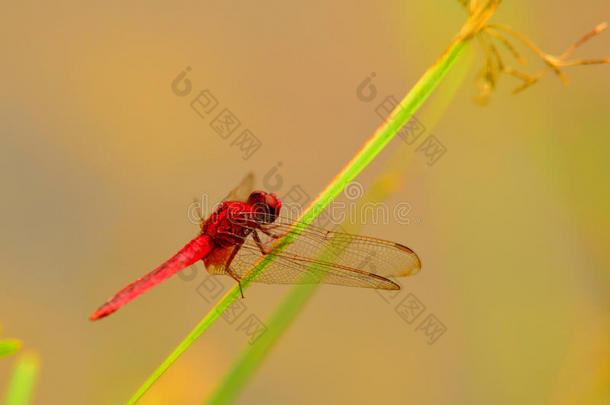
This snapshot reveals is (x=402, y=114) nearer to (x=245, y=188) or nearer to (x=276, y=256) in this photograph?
(x=276, y=256)

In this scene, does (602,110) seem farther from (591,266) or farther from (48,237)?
(48,237)

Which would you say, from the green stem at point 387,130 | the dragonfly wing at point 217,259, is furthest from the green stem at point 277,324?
the dragonfly wing at point 217,259

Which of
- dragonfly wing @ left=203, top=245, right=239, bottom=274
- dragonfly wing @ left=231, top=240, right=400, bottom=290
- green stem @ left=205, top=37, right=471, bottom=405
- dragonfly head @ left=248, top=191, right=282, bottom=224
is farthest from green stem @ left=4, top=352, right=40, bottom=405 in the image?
dragonfly head @ left=248, top=191, right=282, bottom=224

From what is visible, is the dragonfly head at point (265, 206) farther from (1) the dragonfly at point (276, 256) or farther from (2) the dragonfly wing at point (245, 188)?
(2) the dragonfly wing at point (245, 188)

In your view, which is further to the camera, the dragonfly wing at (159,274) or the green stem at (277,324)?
the dragonfly wing at (159,274)

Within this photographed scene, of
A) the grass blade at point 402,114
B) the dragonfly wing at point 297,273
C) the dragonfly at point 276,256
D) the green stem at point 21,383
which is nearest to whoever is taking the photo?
the green stem at point 21,383

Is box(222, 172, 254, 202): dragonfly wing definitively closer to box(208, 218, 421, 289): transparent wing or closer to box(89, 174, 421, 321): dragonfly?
box(89, 174, 421, 321): dragonfly

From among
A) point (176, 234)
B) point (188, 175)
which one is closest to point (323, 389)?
point (176, 234)

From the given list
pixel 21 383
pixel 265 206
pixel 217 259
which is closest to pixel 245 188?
pixel 265 206
